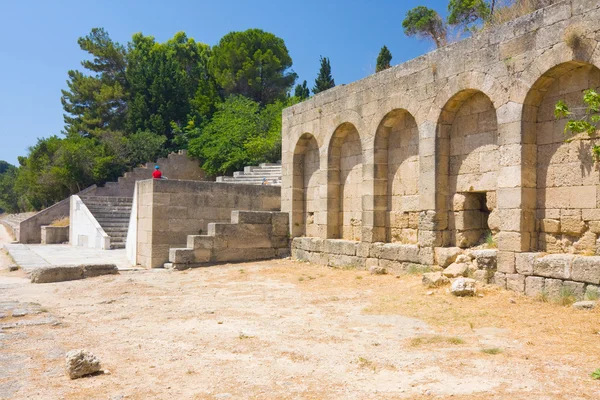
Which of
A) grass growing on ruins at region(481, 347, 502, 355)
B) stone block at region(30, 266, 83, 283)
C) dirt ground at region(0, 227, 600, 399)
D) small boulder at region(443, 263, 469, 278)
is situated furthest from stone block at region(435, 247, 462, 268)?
stone block at region(30, 266, 83, 283)

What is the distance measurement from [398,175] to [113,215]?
49.8ft

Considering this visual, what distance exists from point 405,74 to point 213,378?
288 inches

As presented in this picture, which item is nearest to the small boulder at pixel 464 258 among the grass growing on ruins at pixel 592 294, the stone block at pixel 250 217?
the grass growing on ruins at pixel 592 294

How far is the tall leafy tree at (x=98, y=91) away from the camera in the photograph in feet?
116

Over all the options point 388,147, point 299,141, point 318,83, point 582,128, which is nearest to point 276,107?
point 318,83

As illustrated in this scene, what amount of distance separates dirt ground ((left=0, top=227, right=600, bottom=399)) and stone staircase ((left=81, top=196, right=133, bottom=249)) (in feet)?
34.2

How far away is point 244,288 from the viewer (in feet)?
30.2

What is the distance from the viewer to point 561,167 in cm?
727

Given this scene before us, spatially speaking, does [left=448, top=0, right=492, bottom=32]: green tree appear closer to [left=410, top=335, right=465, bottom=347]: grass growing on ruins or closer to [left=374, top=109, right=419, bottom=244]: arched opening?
[left=374, top=109, right=419, bottom=244]: arched opening

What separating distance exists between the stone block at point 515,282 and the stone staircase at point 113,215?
47.9 ft

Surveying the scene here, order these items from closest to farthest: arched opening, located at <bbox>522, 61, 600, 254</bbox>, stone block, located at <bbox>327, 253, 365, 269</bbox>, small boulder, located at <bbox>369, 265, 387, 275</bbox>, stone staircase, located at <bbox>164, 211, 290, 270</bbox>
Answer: arched opening, located at <bbox>522, 61, 600, 254</bbox>, small boulder, located at <bbox>369, 265, 387, 275</bbox>, stone block, located at <bbox>327, 253, 365, 269</bbox>, stone staircase, located at <bbox>164, 211, 290, 270</bbox>

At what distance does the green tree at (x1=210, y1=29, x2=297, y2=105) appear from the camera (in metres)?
37.7

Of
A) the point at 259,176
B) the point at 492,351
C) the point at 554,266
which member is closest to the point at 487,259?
the point at 554,266

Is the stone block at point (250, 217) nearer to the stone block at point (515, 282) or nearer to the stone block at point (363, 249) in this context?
the stone block at point (363, 249)
